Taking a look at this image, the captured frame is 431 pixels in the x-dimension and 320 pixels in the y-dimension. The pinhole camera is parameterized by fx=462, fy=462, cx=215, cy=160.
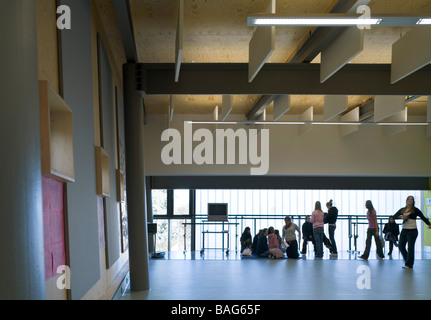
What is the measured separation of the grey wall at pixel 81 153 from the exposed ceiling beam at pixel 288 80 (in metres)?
2.25

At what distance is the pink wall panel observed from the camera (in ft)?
9.91

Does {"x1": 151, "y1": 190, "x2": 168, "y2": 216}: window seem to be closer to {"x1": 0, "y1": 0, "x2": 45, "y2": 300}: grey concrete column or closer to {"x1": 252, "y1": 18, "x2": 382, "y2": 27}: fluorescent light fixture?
{"x1": 252, "y1": 18, "x2": 382, "y2": 27}: fluorescent light fixture

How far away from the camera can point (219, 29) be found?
263 inches

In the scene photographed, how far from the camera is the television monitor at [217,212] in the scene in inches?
564

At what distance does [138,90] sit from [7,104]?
238 inches

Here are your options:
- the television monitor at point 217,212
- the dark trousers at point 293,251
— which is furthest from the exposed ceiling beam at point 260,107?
the dark trousers at point 293,251

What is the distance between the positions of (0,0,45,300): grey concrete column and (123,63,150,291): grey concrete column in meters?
5.92

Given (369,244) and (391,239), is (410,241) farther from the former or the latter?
(391,239)

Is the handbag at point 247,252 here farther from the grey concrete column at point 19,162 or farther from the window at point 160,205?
the grey concrete column at point 19,162

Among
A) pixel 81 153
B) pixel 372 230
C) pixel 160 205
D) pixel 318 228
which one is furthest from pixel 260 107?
pixel 81 153

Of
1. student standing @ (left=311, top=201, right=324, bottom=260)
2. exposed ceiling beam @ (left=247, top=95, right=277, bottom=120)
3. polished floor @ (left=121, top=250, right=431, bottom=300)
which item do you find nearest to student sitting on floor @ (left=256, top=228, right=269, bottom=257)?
polished floor @ (left=121, top=250, right=431, bottom=300)

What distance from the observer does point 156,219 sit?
48.9 feet
